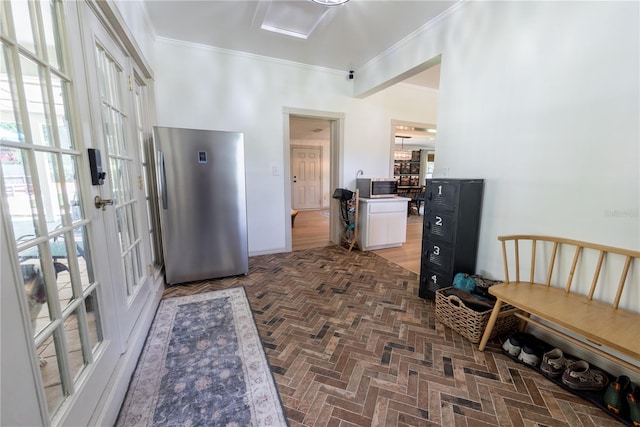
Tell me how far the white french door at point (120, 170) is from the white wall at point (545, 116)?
2727mm

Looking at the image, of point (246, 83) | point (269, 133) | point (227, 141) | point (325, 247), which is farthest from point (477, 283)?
point (246, 83)

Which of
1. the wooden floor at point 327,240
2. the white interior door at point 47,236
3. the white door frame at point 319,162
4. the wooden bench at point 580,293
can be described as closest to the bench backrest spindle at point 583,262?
the wooden bench at point 580,293

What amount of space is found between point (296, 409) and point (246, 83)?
3.60m

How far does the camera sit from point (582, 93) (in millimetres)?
1608

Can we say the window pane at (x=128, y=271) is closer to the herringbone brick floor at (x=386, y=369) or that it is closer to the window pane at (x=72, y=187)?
the window pane at (x=72, y=187)

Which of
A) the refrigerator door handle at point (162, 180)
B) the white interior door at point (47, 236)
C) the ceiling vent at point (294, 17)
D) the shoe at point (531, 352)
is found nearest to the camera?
the white interior door at point (47, 236)

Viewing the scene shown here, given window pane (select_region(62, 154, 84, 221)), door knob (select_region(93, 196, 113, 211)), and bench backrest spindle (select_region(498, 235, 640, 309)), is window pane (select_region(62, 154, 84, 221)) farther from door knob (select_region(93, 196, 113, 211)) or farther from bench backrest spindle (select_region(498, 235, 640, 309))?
bench backrest spindle (select_region(498, 235, 640, 309))

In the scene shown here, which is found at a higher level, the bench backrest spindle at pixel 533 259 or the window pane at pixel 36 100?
the window pane at pixel 36 100

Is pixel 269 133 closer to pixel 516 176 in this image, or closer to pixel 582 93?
pixel 516 176

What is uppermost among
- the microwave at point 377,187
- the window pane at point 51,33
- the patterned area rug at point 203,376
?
the window pane at point 51,33

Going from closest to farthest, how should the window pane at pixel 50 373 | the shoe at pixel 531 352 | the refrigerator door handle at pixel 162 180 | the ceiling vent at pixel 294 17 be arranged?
the window pane at pixel 50 373 → the shoe at pixel 531 352 → the ceiling vent at pixel 294 17 → the refrigerator door handle at pixel 162 180

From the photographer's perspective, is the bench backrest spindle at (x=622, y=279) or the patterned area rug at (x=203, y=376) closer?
the patterned area rug at (x=203, y=376)

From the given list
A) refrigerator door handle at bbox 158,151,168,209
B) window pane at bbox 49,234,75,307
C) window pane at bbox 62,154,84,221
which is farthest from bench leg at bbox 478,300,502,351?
refrigerator door handle at bbox 158,151,168,209

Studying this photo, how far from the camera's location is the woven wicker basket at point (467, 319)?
72.1 inches
